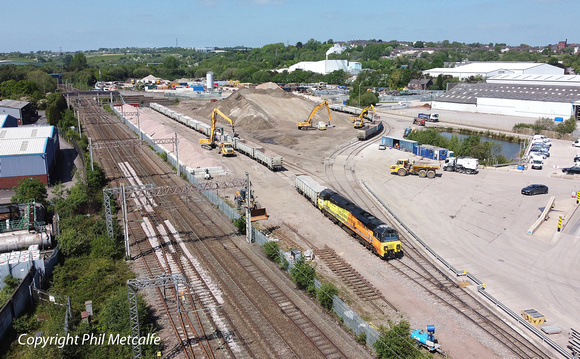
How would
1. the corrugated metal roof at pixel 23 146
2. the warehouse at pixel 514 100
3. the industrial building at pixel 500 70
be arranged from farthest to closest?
the industrial building at pixel 500 70 → the warehouse at pixel 514 100 → the corrugated metal roof at pixel 23 146

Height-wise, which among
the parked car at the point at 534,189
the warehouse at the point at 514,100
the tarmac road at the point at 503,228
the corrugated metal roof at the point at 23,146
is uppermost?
the warehouse at the point at 514,100

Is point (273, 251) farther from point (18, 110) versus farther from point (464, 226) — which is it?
point (18, 110)

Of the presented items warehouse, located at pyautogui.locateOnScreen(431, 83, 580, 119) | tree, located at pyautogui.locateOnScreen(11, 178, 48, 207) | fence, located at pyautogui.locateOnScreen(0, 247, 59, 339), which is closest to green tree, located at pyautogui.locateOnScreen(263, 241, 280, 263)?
fence, located at pyautogui.locateOnScreen(0, 247, 59, 339)

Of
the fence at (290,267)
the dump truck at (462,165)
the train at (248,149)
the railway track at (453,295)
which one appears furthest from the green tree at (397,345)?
the dump truck at (462,165)

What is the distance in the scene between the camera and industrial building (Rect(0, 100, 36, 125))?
8275 cm

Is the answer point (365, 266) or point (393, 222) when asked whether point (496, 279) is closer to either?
point (365, 266)

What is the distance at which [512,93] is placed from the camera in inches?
4092

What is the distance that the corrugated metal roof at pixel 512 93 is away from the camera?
315 feet

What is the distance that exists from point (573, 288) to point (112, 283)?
28.4m

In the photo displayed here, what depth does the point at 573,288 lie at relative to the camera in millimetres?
27953

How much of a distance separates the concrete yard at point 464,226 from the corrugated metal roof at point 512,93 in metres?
31.0

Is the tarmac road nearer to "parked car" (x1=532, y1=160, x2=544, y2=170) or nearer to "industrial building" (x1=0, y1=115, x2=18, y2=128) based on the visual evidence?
"parked car" (x1=532, y1=160, x2=544, y2=170)

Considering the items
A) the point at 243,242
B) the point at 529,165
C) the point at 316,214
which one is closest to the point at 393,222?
the point at 316,214

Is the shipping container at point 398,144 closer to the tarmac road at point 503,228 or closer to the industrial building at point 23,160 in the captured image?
the tarmac road at point 503,228
